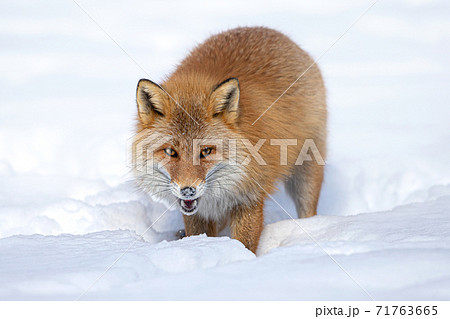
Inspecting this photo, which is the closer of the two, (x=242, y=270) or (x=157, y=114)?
(x=242, y=270)

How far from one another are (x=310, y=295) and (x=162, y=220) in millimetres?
3066

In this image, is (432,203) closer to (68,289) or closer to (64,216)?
(68,289)

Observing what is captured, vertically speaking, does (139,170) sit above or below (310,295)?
above

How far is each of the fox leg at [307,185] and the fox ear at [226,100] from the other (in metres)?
1.50

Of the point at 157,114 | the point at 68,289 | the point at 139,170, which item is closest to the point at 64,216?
the point at 139,170

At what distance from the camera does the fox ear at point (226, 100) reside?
130 inches

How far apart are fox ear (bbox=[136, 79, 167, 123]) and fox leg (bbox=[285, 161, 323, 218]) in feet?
5.99

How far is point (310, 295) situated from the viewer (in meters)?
1.90

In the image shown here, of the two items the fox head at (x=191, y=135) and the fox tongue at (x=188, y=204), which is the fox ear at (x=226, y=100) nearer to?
the fox head at (x=191, y=135)

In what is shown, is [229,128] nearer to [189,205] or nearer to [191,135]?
[191,135]

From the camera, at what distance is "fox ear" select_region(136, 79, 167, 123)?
3305 mm

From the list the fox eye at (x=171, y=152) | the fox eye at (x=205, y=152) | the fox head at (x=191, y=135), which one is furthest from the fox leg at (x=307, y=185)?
the fox eye at (x=171, y=152)

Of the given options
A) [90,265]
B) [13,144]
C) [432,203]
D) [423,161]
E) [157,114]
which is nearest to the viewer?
[90,265]

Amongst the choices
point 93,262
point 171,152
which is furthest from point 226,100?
point 93,262
